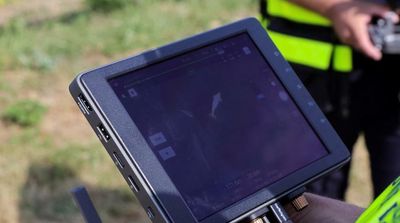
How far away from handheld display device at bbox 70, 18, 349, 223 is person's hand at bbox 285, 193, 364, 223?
0.11 meters

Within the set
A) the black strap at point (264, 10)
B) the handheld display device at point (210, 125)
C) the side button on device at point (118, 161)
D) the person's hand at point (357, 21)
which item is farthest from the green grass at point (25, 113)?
the side button on device at point (118, 161)

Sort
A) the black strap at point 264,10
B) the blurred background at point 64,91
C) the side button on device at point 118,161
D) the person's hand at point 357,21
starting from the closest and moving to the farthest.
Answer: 1. the side button on device at point 118,161
2. the person's hand at point 357,21
3. the black strap at point 264,10
4. the blurred background at point 64,91

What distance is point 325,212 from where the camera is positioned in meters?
1.46

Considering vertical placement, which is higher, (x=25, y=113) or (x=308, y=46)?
(x=25, y=113)

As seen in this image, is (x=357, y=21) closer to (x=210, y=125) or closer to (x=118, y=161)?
(x=210, y=125)

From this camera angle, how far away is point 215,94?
133cm

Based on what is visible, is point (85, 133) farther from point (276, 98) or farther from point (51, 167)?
point (276, 98)

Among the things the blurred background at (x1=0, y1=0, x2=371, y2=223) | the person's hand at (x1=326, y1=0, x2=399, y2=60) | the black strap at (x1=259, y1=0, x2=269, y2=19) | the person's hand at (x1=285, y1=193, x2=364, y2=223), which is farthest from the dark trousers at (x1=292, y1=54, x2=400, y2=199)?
the blurred background at (x1=0, y1=0, x2=371, y2=223)

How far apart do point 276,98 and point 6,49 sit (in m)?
3.09

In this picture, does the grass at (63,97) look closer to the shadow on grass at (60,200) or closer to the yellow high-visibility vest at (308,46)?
the shadow on grass at (60,200)

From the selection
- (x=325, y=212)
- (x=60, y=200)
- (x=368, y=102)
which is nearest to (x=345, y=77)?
(x=368, y=102)

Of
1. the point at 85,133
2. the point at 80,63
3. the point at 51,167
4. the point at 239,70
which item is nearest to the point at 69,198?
the point at 51,167

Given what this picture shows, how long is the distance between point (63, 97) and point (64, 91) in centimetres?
6

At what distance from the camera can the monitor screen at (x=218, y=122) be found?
4.07 feet
